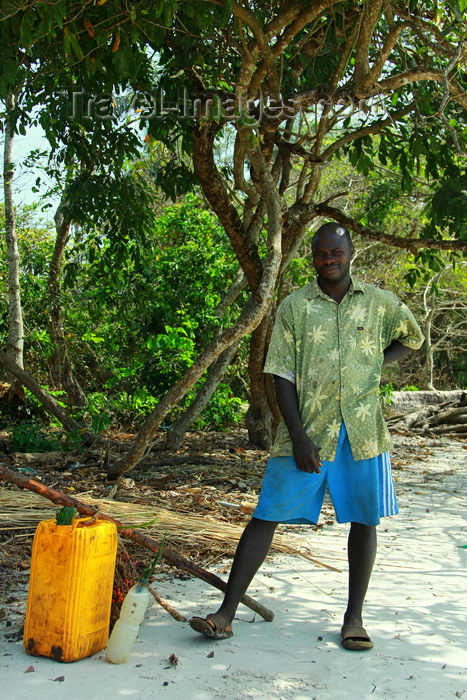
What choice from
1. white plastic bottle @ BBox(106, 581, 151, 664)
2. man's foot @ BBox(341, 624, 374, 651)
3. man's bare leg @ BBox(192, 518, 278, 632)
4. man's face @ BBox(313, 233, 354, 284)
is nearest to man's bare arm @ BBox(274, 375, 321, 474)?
man's bare leg @ BBox(192, 518, 278, 632)

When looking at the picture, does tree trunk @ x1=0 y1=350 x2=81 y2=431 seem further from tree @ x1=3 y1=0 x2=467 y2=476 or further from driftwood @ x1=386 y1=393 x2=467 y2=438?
driftwood @ x1=386 y1=393 x2=467 y2=438

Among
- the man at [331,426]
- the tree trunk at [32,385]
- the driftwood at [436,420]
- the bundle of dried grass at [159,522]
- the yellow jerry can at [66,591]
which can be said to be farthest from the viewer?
the driftwood at [436,420]

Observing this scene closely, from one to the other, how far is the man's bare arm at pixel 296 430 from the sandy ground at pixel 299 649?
2.31ft

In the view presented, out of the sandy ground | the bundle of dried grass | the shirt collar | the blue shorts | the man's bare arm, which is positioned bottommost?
the sandy ground

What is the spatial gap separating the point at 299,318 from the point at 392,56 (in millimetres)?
5232

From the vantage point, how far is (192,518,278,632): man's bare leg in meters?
2.72

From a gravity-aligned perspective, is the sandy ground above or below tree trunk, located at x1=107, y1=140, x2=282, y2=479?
below

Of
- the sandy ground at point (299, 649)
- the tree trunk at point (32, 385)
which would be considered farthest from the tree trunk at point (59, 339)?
the sandy ground at point (299, 649)

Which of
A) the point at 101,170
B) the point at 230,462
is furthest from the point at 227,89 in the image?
the point at 230,462

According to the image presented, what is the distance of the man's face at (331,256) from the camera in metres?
2.87

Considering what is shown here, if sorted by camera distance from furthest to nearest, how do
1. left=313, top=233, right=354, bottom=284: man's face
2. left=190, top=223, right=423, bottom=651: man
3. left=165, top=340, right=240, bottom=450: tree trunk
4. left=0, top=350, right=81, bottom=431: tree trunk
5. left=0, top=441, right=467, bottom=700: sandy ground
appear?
left=165, top=340, right=240, bottom=450: tree trunk < left=0, top=350, right=81, bottom=431: tree trunk < left=313, top=233, right=354, bottom=284: man's face < left=190, top=223, right=423, bottom=651: man < left=0, top=441, right=467, bottom=700: sandy ground

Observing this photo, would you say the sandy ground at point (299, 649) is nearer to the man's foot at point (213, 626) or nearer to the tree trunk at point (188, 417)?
the man's foot at point (213, 626)

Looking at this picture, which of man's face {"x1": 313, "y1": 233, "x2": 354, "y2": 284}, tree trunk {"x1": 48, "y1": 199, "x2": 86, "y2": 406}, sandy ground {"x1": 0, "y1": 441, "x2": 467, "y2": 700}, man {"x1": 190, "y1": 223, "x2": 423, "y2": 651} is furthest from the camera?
tree trunk {"x1": 48, "y1": 199, "x2": 86, "y2": 406}

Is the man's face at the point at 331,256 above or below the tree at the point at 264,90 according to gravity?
below
